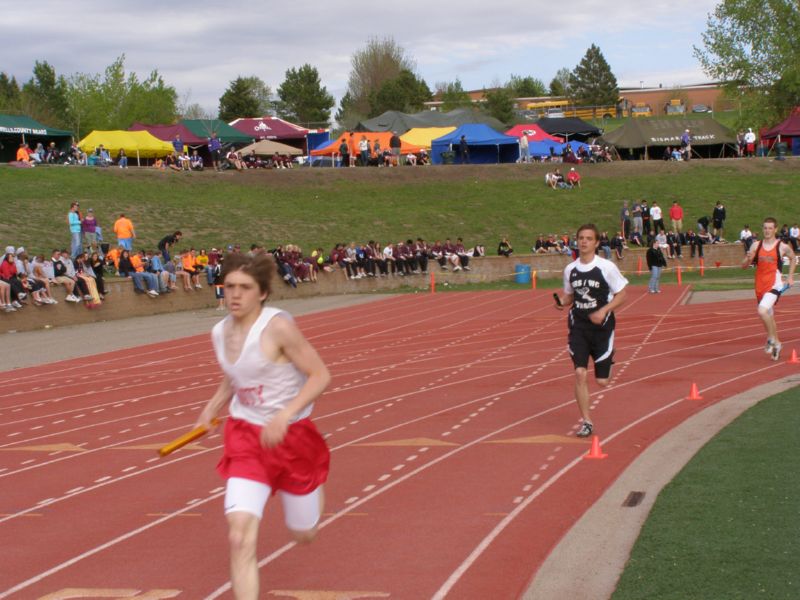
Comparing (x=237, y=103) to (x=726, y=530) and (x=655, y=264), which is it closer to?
(x=655, y=264)

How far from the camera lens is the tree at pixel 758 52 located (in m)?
62.0

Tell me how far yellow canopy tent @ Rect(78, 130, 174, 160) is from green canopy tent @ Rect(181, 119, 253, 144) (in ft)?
25.3

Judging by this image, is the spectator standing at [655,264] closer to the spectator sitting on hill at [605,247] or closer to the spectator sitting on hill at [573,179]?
the spectator sitting on hill at [605,247]

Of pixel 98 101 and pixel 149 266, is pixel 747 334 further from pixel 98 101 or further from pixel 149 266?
pixel 98 101

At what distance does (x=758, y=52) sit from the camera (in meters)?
63.1

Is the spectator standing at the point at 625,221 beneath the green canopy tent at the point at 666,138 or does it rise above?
beneath

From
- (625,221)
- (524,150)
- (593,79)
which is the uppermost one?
(593,79)

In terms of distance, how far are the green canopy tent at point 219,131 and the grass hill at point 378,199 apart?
8.90 meters

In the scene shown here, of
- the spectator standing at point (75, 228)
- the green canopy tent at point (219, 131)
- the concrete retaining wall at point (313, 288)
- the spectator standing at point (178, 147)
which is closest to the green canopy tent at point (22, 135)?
the spectator standing at point (178, 147)

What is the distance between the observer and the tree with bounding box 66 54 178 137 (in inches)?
3420

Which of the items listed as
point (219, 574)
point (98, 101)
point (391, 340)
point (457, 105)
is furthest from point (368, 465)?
point (457, 105)

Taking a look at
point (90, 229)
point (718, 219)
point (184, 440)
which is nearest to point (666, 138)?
point (718, 219)

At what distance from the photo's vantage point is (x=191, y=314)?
91.7 feet

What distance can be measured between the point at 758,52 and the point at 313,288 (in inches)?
1584
